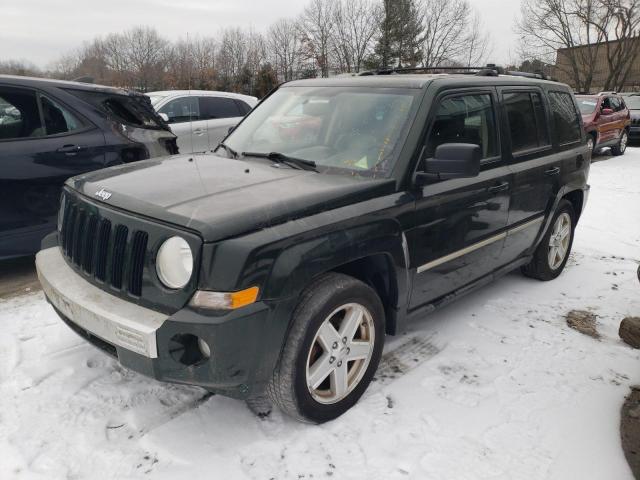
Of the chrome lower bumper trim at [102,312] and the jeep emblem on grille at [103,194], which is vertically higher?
the jeep emblem on grille at [103,194]

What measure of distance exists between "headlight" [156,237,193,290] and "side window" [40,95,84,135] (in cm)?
321

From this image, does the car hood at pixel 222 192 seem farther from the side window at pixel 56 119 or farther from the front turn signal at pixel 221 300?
the side window at pixel 56 119

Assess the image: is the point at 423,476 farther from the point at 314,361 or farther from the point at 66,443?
the point at 66,443

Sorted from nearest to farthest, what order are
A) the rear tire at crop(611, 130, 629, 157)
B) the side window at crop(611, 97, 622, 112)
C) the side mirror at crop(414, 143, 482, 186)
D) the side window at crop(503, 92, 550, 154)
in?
1. the side mirror at crop(414, 143, 482, 186)
2. the side window at crop(503, 92, 550, 154)
3. the side window at crop(611, 97, 622, 112)
4. the rear tire at crop(611, 130, 629, 157)

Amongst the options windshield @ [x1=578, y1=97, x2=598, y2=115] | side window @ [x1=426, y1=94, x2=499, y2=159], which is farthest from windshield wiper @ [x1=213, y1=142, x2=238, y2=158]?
windshield @ [x1=578, y1=97, x2=598, y2=115]

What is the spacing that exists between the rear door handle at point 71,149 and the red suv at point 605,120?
480 inches

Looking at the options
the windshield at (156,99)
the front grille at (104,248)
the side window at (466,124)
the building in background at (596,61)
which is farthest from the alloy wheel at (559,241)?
the building in background at (596,61)

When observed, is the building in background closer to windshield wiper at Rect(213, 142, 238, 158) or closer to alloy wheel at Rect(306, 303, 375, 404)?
windshield wiper at Rect(213, 142, 238, 158)

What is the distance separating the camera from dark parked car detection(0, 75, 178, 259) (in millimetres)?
4426

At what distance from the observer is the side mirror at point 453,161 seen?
2.86 meters

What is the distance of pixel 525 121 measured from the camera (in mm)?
4148

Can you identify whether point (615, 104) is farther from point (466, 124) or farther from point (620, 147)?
point (466, 124)

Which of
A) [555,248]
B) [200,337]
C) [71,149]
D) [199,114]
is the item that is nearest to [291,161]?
[200,337]

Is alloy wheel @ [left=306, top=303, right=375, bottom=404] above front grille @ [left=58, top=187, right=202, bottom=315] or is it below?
below
